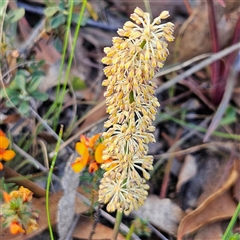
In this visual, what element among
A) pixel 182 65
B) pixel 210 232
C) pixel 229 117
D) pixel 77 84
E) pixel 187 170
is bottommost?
pixel 210 232

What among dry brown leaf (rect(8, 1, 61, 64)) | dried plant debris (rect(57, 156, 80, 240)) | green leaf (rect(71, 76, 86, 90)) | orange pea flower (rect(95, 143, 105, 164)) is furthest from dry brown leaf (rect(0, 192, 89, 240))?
dry brown leaf (rect(8, 1, 61, 64))

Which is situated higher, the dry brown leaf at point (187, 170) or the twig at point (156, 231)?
the dry brown leaf at point (187, 170)

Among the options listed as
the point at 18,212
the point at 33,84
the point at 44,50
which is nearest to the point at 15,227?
the point at 18,212

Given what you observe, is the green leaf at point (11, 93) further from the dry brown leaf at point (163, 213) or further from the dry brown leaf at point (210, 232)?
the dry brown leaf at point (210, 232)

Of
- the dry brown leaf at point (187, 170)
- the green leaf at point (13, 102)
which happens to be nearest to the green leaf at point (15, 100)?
the green leaf at point (13, 102)

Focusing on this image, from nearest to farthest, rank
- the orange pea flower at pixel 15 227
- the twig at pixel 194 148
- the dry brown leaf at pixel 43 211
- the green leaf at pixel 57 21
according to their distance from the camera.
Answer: the orange pea flower at pixel 15 227
the dry brown leaf at pixel 43 211
the green leaf at pixel 57 21
the twig at pixel 194 148

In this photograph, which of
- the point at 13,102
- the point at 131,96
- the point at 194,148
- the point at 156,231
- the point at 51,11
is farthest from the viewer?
the point at 194,148

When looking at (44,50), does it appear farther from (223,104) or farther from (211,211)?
(211,211)
